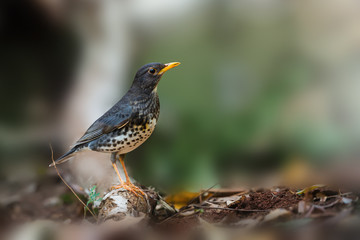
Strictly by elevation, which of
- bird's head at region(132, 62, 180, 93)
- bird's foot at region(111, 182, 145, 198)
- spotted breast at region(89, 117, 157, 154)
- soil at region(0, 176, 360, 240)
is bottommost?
soil at region(0, 176, 360, 240)

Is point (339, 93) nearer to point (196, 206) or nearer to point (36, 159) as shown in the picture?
point (196, 206)

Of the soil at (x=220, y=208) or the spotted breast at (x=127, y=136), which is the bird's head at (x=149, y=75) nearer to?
the spotted breast at (x=127, y=136)

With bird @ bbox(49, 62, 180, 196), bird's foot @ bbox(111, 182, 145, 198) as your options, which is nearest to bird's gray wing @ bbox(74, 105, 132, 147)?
bird @ bbox(49, 62, 180, 196)

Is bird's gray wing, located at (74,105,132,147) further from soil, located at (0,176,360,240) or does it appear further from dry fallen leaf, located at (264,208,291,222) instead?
dry fallen leaf, located at (264,208,291,222)

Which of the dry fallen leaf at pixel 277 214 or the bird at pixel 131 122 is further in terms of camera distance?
the bird at pixel 131 122

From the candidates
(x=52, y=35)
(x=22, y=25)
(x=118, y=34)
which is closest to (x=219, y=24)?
(x=118, y=34)

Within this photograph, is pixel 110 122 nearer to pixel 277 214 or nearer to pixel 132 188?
pixel 132 188

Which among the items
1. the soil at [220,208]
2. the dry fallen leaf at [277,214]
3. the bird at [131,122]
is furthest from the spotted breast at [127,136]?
the dry fallen leaf at [277,214]

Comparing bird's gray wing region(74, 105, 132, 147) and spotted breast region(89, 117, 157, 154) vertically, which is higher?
bird's gray wing region(74, 105, 132, 147)
